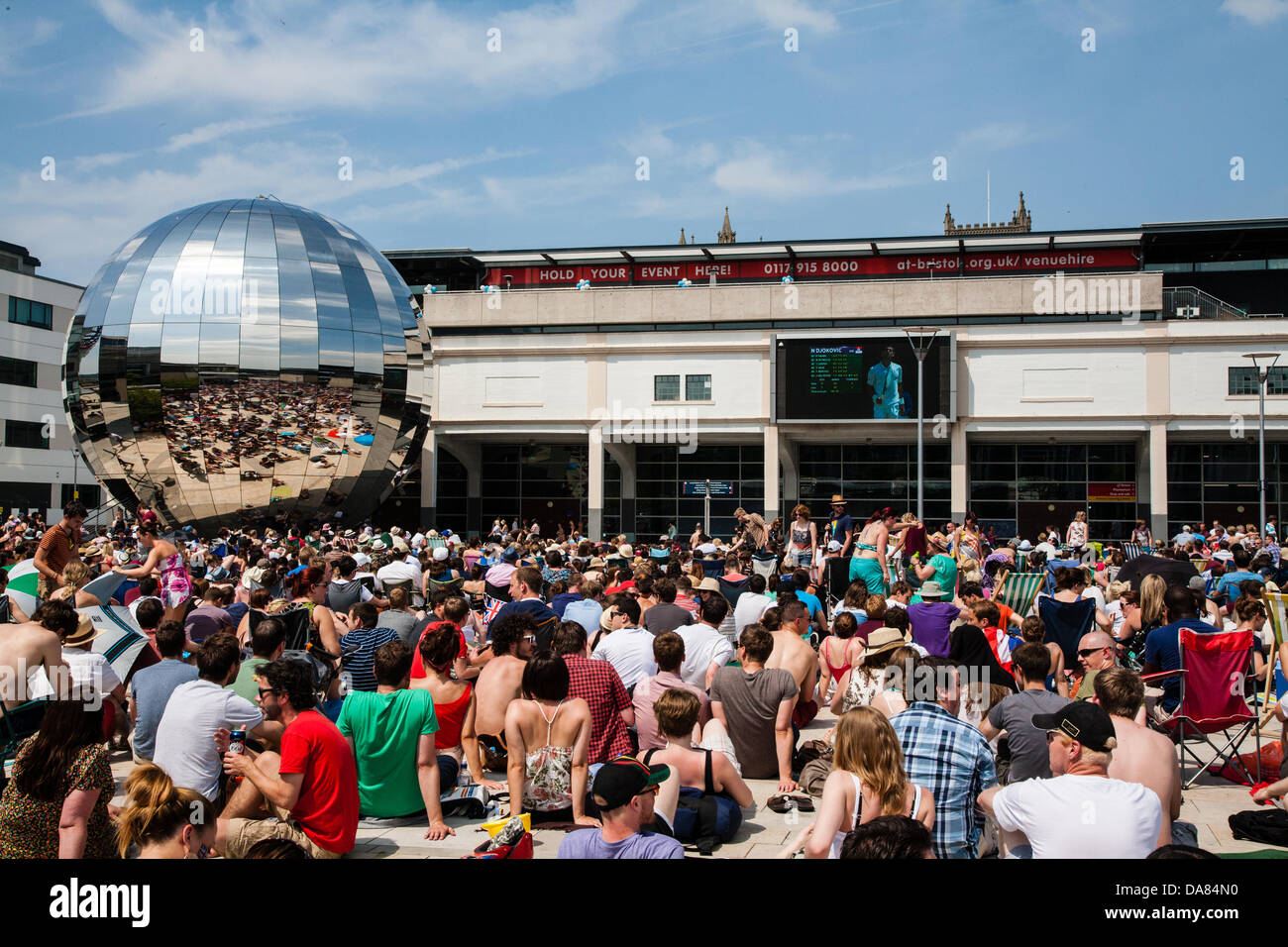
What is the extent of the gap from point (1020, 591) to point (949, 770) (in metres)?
8.99

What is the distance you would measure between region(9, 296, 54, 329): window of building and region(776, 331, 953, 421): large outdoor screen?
36.5 metres

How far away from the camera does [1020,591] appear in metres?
13.3

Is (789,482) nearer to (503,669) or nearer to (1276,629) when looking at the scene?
(1276,629)

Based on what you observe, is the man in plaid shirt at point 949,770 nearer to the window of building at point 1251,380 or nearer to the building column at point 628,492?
the window of building at point 1251,380

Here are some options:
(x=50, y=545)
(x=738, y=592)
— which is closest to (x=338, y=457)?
(x=50, y=545)

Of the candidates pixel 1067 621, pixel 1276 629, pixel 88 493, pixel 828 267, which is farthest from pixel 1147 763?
pixel 88 493

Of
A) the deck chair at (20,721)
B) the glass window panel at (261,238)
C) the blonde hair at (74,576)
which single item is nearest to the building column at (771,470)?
the glass window panel at (261,238)

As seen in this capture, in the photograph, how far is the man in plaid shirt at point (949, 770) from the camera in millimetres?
4941

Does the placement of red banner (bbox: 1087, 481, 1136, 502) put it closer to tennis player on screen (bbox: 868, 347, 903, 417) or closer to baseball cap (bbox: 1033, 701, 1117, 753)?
tennis player on screen (bbox: 868, 347, 903, 417)

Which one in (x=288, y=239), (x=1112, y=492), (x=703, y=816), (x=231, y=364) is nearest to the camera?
(x=703, y=816)

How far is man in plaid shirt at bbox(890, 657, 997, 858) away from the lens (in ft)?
16.2

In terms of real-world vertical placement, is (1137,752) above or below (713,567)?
below
